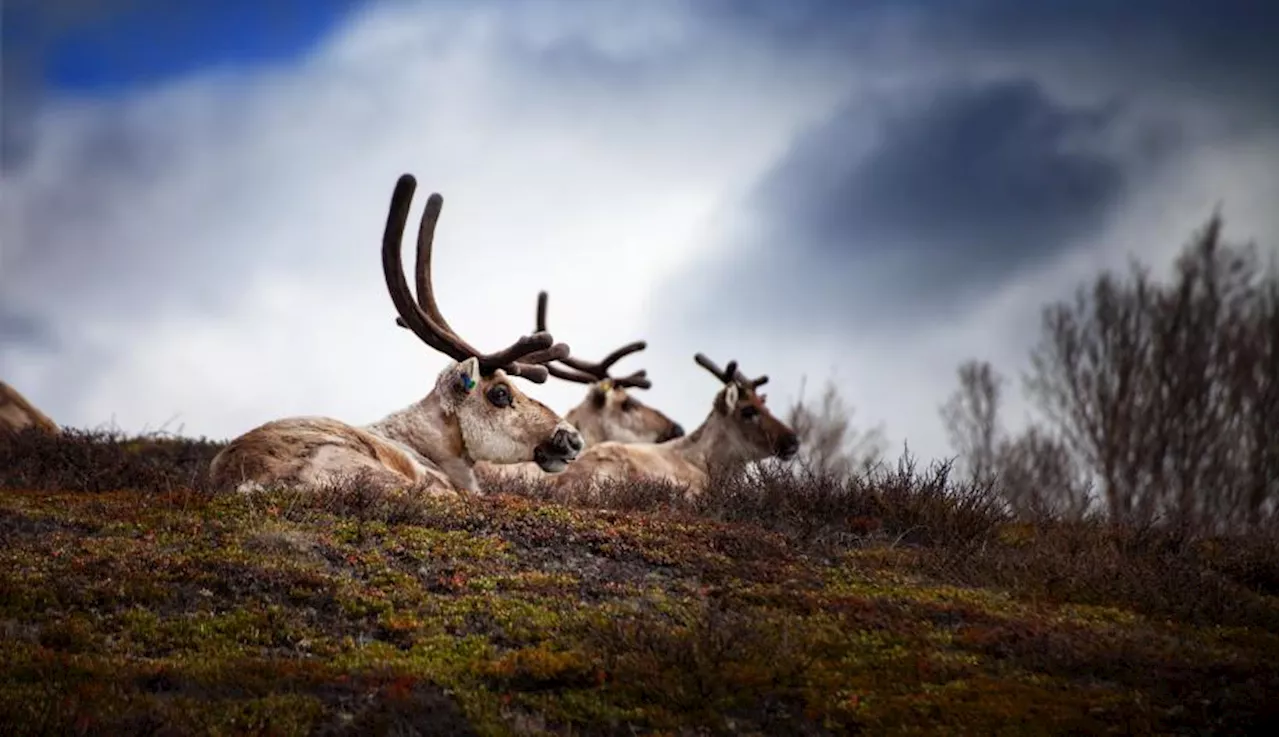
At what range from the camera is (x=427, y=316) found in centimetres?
1248

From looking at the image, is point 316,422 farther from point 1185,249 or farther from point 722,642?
point 1185,249

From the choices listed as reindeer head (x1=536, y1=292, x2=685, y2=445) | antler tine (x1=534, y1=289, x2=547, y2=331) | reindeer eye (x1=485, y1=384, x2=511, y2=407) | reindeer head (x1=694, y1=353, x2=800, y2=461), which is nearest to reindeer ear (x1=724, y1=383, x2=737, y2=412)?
reindeer head (x1=694, y1=353, x2=800, y2=461)

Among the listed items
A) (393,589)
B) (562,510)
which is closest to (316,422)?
(562,510)

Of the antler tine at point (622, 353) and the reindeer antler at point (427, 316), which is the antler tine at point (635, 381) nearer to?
the antler tine at point (622, 353)

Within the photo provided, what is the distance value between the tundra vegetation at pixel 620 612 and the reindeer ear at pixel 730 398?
17.6ft

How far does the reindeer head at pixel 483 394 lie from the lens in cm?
1232

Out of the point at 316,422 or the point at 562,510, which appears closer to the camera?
the point at 562,510

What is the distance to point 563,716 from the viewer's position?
604 cm

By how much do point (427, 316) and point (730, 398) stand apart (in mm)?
6723

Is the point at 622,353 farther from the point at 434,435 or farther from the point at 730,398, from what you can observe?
the point at 434,435

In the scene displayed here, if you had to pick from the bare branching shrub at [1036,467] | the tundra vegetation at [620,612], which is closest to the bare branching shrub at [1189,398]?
the bare branching shrub at [1036,467]

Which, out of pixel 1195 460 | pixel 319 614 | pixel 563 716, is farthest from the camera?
pixel 1195 460

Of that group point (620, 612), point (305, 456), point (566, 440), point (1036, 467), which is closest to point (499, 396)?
point (566, 440)

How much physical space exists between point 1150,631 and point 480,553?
174 inches
